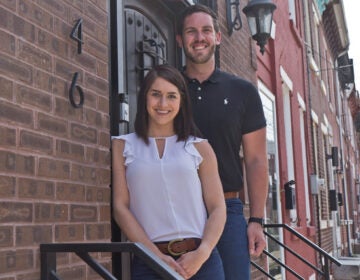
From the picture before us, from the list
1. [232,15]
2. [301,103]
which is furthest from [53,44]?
[301,103]

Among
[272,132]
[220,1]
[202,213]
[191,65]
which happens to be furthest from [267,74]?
[202,213]

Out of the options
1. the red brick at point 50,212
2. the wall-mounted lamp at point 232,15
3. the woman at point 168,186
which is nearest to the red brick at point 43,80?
the woman at point 168,186

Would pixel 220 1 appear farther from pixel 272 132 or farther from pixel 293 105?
pixel 293 105

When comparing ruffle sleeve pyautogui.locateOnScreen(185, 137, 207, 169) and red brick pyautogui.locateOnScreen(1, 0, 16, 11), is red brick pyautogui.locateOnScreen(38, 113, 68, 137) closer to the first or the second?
red brick pyautogui.locateOnScreen(1, 0, 16, 11)

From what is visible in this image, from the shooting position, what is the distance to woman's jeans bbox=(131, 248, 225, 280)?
6.61 ft

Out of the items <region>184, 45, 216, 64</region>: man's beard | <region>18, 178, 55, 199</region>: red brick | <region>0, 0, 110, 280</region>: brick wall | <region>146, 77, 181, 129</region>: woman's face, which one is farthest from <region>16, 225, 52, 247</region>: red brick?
<region>184, 45, 216, 64</region>: man's beard

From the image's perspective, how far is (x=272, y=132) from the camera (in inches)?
273

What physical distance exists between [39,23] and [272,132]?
201 inches

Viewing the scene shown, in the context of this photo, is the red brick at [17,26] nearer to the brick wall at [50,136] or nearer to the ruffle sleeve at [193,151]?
the brick wall at [50,136]

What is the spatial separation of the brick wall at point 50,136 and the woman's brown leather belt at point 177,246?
43 cm

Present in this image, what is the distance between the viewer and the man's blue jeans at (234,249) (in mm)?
2387

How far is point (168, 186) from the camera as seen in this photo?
206cm

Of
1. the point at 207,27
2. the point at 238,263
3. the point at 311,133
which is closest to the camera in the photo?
the point at 238,263

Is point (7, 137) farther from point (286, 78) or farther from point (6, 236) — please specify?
point (286, 78)
